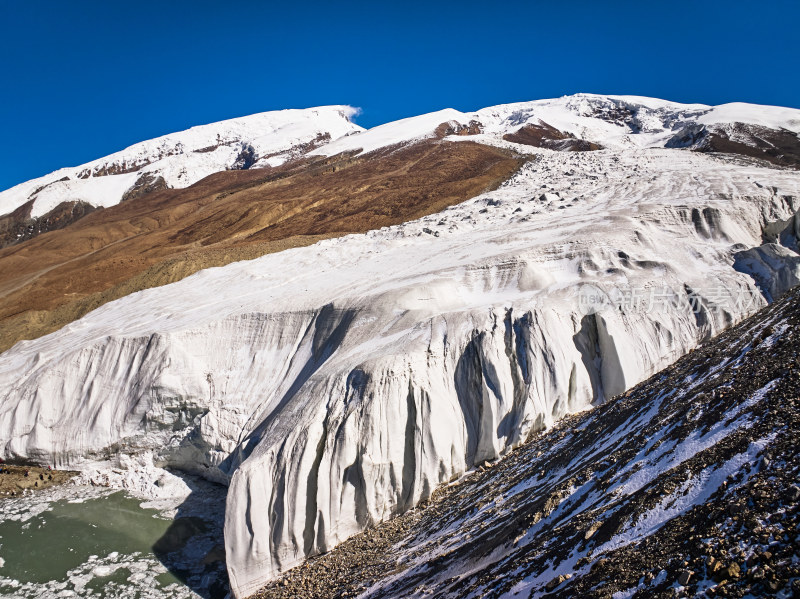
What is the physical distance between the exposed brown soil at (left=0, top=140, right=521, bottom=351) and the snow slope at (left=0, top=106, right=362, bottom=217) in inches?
857

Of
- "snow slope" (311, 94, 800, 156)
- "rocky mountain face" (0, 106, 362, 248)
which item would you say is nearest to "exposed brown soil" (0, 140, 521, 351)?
"snow slope" (311, 94, 800, 156)

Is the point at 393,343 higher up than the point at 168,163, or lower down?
lower down

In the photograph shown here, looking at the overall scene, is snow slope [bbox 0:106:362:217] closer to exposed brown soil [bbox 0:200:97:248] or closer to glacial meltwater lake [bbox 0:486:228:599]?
exposed brown soil [bbox 0:200:97:248]

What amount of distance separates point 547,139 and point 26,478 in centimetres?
7377

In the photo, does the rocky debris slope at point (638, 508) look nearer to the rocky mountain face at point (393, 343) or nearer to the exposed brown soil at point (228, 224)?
the rocky mountain face at point (393, 343)

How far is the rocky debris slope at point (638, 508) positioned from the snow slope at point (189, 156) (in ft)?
297

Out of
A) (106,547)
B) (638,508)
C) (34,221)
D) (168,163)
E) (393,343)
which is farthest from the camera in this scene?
(168,163)

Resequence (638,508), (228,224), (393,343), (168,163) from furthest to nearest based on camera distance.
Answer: (168,163) → (228,224) → (393,343) → (638,508)

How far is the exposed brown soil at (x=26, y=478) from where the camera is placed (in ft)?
58.4

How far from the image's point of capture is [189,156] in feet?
337

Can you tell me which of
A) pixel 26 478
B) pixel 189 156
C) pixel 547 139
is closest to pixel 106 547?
pixel 26 478

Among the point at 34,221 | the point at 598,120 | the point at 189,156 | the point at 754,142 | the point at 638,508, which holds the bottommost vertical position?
the point at 638,508

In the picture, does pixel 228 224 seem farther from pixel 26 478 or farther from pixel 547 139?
pixel 547 139

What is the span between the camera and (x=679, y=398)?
930cm
